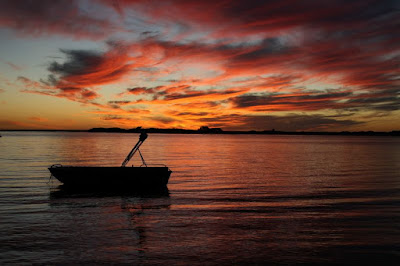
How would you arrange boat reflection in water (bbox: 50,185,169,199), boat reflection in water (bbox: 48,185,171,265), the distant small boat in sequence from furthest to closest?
the distant small boat < boat reflection in water (bbox: 50,185,169,199) < boat reflection in water (bbox: 48,185,171,265)

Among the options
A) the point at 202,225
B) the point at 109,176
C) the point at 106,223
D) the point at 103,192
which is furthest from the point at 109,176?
the point at 202,225

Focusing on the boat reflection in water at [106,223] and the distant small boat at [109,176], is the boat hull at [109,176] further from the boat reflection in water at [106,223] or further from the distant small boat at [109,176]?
the boat reflection in water at [106,223]

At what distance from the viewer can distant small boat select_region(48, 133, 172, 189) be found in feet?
102

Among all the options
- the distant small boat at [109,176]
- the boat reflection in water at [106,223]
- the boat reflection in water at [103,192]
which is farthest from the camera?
the distant small boat at [109,176]

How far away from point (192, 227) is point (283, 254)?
5269 mm

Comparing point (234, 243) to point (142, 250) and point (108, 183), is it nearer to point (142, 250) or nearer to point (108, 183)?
point (142, 250)

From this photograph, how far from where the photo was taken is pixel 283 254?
13781mm

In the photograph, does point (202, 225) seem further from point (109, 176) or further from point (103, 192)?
point (109, 176)

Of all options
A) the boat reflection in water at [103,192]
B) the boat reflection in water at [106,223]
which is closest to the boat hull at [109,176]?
the boat reflection in water at [103,192]

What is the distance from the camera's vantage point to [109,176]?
31031mm

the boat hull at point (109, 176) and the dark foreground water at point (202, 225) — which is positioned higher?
the boat hull at point (109, 176)

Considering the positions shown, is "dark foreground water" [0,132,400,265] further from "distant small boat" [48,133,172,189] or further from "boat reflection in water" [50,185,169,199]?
"distant small boat" [48,133,172,189]

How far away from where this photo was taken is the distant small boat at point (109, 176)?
31031 mm

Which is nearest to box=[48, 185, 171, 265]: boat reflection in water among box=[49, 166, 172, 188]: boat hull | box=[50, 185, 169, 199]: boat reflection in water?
box=[50, 185, 169, 199]: boat reflection in water
